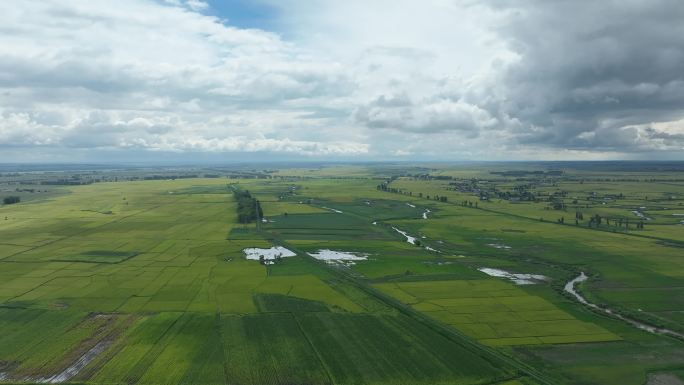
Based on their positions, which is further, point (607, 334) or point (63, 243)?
point (63, 243)

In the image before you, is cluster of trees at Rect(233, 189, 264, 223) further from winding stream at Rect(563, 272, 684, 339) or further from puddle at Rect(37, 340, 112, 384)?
puddle at Rect(37, 340, 112, 384)

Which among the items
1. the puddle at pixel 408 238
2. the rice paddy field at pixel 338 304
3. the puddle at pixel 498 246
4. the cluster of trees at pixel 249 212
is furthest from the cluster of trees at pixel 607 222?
the cluster of trees at pixel 249 212

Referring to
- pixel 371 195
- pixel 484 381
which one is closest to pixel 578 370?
pixel 484 381

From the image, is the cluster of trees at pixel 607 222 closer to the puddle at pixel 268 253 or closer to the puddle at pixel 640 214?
the puddle at pixel 640 214

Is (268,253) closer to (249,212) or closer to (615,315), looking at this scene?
(249,212)

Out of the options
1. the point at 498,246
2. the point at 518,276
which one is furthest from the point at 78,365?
the point at 498,246

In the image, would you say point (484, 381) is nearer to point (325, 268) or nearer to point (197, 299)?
point (197, 299)
